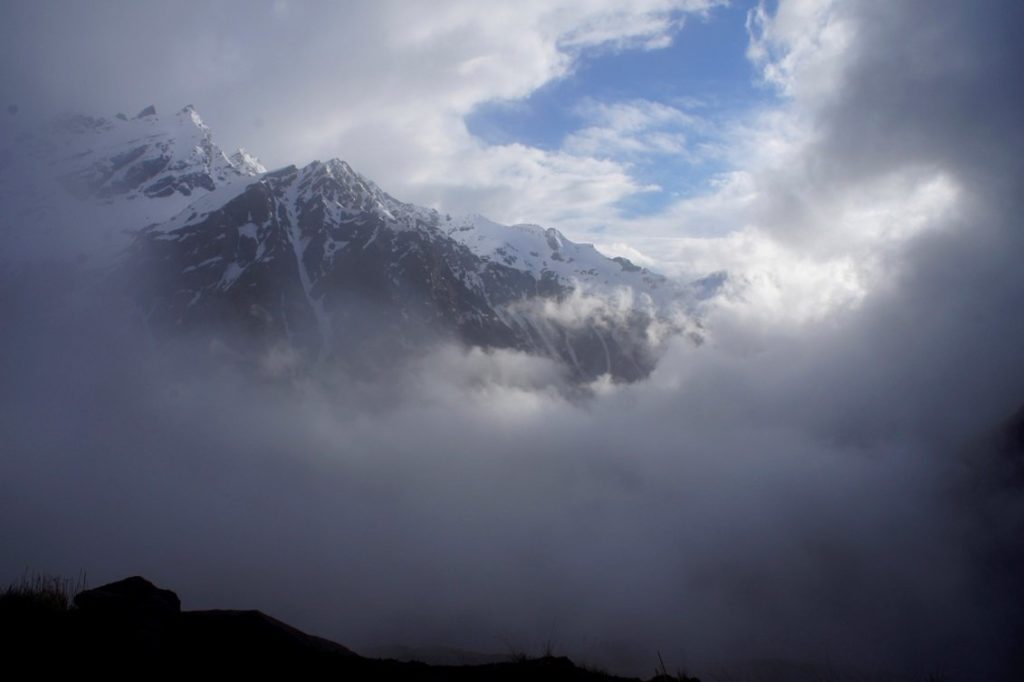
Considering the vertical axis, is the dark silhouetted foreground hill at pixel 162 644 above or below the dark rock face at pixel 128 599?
below

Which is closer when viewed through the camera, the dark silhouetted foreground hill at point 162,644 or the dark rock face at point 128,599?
the dark silhouetted foreground hill at point 162,644

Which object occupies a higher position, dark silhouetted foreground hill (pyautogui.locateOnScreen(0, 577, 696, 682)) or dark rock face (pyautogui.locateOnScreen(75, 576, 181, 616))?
dark rock face (pyautogui.locateOnScreen(75, 576, 181, 616))

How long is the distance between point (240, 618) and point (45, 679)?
10.7 ft

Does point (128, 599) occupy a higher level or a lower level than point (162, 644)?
higher

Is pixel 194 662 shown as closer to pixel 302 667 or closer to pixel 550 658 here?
pixel 302 667

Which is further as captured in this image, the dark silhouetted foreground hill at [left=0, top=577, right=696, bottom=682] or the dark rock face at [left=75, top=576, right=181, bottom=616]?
the dark rock face at [left=75, top=576, right=181, bottom=616]

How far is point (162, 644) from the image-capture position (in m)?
9.34

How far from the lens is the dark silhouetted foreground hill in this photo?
28.3ft

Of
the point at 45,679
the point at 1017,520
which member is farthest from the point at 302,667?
the point at 1017,520

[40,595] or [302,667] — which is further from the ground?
[40,595]

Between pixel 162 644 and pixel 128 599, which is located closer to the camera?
pixel 162 644

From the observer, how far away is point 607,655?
199 meters

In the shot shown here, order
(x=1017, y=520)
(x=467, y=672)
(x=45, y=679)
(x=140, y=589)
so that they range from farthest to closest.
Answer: (x=1017, y=520), (x=140, y=589), (x=467, y=672), (x=45, y=679)

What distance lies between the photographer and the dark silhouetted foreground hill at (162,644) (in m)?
8.62
